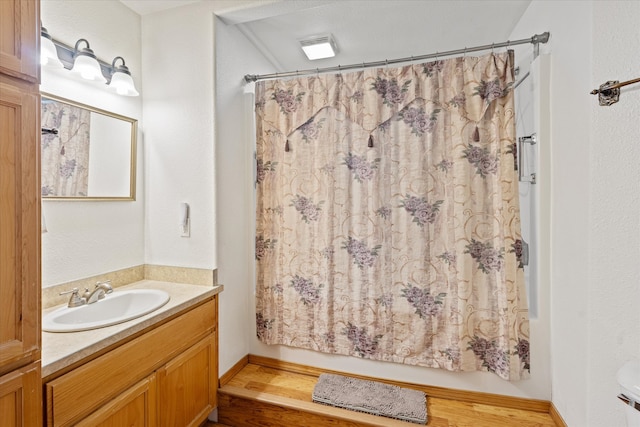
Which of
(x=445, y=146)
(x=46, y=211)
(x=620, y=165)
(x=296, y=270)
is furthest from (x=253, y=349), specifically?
(x=620, y=165)

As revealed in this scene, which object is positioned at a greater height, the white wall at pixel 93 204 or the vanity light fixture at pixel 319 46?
the vanity light fixture at pixel 319 46

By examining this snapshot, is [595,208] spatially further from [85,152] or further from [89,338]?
[85,152]

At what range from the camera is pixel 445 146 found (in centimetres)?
190

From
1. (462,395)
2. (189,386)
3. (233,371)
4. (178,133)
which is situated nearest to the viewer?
(189,386)

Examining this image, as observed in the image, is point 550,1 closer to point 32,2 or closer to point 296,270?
point 296,270

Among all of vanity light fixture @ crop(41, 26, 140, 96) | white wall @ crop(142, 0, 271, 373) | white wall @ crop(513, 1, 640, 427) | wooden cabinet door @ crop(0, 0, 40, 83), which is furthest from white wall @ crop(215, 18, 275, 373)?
white wall @ crop(513, 1, 640, 427)

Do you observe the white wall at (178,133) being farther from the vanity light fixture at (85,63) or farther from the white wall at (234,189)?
the vanity light fixture at (85,63)

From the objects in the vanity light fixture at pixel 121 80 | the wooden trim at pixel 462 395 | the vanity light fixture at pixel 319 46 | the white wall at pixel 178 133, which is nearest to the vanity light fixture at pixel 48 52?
the vanity light fixture at pixel 121 80

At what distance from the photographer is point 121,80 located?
1772mm

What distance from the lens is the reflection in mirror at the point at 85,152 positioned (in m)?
1.55

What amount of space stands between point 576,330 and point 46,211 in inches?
106

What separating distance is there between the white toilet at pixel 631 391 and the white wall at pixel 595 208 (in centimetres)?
16

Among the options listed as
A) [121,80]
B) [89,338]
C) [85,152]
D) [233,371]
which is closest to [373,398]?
[233,371]

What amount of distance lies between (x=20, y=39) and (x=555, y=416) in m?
2.87
